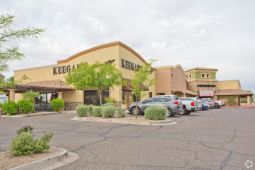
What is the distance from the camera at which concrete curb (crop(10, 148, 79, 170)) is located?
20.6 feet

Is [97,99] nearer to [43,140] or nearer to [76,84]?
[76,84]

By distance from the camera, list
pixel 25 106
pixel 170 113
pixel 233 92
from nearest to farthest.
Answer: pixel 170 113, pixel 25 106, pixel 233 92

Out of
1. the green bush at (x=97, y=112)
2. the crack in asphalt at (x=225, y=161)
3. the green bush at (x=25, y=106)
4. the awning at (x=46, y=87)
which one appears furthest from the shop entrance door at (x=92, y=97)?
the crack in asphalt at (x=225, y=161)

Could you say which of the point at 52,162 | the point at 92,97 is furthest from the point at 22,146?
the point at 92,97

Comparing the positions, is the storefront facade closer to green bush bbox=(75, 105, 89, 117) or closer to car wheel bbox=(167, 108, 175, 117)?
car wheel bbox=(167, 108, 175, 117)

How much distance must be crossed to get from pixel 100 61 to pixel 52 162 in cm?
2708

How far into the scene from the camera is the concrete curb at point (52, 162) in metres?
6.29

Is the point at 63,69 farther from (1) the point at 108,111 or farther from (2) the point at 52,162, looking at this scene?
(2) the point at 52,162

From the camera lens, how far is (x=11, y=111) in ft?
83.4

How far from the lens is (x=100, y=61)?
110 ft

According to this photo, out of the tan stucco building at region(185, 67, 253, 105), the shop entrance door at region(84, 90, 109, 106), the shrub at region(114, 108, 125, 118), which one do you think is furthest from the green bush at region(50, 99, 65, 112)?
the tan stucco building at region(185, 67, 253, 105)

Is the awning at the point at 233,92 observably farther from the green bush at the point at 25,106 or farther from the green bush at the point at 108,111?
the green bush at the point at 25,106

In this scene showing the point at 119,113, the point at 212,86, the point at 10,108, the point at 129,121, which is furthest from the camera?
the point at 212,86

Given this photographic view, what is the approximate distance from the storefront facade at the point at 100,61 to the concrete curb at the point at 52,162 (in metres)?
22.7
